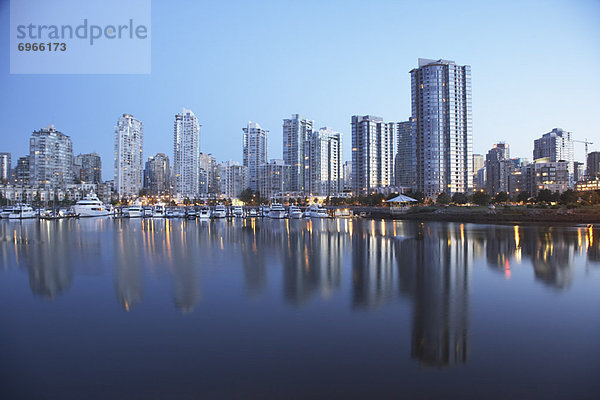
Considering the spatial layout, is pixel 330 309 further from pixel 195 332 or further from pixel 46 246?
pixel 46 246

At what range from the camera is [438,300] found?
12859mm

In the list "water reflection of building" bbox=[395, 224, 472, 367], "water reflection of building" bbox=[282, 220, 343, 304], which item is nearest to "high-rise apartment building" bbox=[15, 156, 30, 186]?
"water reflection of building" bbox=[282, 220, 343, 304]

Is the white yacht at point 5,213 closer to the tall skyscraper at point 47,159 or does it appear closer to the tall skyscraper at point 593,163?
the tall skyscraper at point 47,159

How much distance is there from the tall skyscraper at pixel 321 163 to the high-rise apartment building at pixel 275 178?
34.4 ft

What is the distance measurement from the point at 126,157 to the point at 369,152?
11396cm

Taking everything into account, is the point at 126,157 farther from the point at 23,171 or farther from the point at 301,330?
the point at 301,330

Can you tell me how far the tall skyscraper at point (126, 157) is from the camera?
179988 mm

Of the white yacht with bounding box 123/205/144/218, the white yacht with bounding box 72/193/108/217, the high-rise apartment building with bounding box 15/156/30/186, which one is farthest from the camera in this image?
the high-rise apartment building with bounding box 15/156/30/186

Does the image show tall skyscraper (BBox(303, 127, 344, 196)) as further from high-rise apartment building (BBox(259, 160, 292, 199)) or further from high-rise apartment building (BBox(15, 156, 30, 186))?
high-rise apartment building (BBox(15, 156, 30, 186))

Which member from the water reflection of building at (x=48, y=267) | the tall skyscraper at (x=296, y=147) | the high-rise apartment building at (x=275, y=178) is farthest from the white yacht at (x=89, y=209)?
the tall skyscraper at (x=296, y=147)

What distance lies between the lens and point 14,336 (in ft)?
32.2

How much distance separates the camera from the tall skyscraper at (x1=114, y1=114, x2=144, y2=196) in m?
180

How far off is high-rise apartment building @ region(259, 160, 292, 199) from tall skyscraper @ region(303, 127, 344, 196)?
10.5 m

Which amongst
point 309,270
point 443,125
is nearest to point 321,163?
point 443,125
